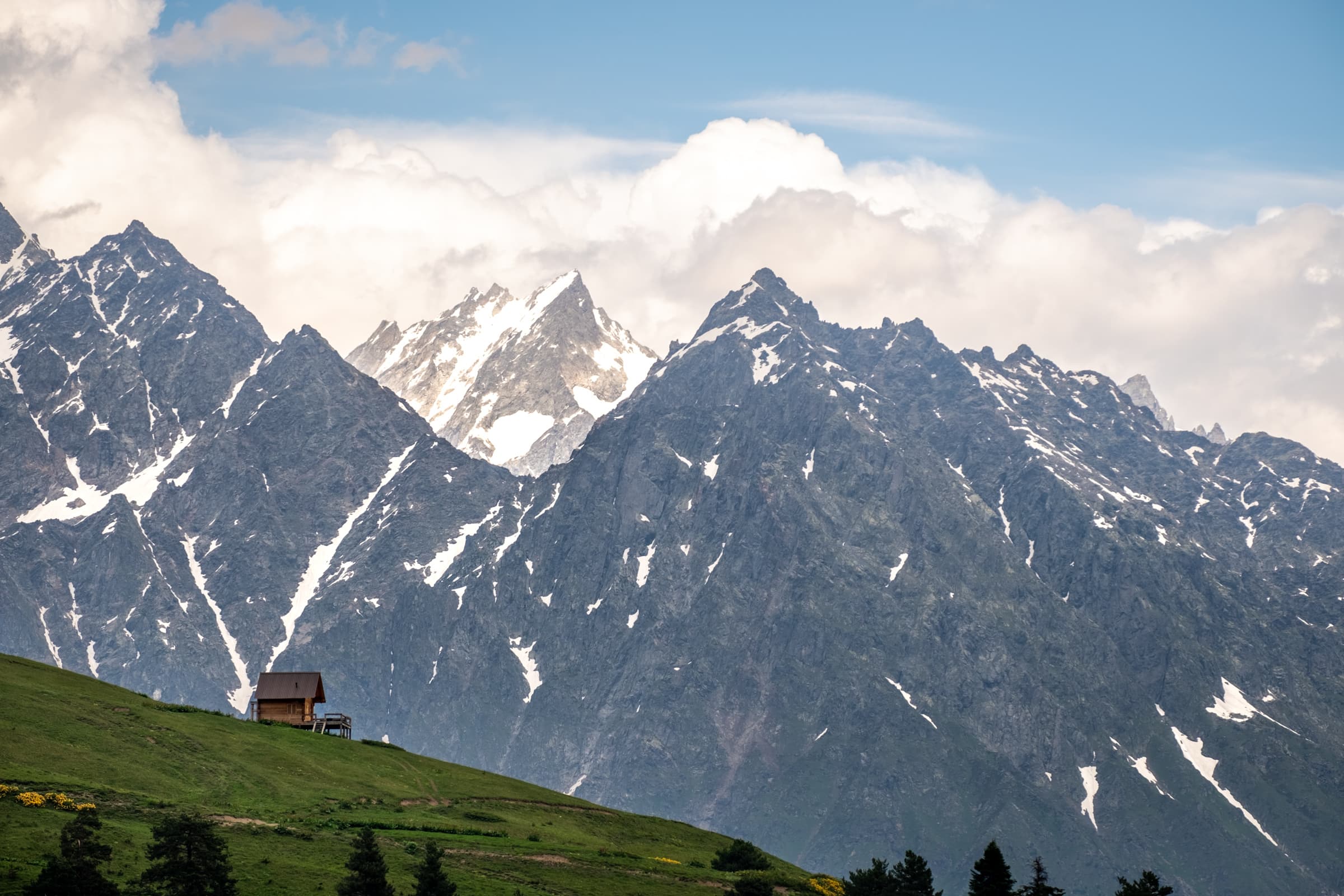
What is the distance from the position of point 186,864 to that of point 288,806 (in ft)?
105

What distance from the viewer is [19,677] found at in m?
146

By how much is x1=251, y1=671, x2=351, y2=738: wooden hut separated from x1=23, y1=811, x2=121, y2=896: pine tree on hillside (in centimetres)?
7987

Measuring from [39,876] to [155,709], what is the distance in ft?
187

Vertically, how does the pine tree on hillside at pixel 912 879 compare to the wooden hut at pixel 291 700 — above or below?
below

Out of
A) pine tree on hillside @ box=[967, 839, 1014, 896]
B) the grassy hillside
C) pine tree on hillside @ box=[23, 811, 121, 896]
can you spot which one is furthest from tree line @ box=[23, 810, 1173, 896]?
pine tree on hillside @ box=[967, 839, 1014, 896]

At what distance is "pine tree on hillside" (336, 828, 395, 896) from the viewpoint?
333ft

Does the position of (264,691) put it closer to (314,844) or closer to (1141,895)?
(314,844)

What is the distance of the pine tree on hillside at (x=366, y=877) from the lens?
101438 mm

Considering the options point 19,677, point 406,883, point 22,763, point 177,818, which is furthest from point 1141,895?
point 19,677

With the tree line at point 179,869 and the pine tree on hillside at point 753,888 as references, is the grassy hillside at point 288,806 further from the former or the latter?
the pine tree on hillside at point 753,888

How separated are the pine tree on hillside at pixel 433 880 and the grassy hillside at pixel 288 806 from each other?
545cm

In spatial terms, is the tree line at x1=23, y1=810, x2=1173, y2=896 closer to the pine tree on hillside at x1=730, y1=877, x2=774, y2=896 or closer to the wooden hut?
the pine tree on hillside at x1=730, y1=877, x2=774, y2=896

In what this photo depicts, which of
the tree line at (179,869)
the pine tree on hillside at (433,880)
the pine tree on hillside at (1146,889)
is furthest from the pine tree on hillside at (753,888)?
the pine tree on hillside at (1146,889)

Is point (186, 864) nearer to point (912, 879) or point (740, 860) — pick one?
point (740, 860)
